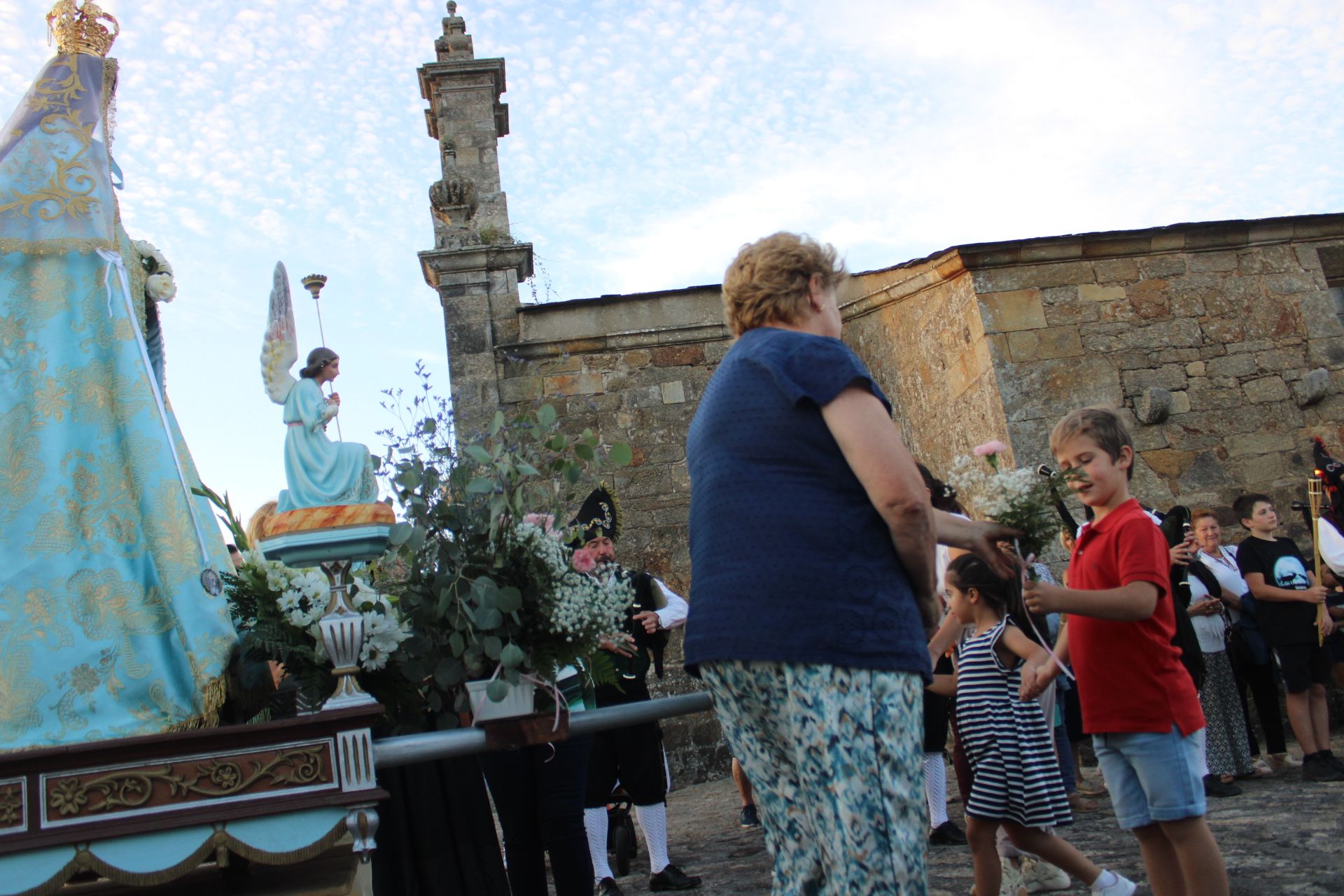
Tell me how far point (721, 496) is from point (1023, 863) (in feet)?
8.63

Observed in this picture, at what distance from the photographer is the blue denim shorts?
281cm

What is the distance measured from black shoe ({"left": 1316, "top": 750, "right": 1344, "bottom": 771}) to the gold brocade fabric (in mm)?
5486

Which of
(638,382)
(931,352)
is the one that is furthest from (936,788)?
(638,382)

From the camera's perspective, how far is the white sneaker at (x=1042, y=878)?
4086mm

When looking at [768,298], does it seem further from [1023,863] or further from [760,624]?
[1023,863]

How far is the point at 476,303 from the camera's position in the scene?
9.34 m

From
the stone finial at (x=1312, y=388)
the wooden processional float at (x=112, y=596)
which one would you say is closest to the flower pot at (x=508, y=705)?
the wooden processional float at (x=112, y=596)

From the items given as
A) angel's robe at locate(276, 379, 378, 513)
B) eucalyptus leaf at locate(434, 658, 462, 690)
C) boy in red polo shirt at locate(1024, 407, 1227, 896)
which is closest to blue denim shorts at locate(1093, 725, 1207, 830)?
boy in red polo shirt at locate(1024, 407, 1227, 896)

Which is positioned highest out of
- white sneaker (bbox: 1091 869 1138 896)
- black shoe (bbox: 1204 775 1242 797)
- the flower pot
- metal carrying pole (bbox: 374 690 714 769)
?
the flower pot

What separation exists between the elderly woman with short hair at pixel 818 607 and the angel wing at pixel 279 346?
1549mm

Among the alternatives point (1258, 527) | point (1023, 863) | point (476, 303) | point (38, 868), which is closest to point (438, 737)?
point (38, 868)

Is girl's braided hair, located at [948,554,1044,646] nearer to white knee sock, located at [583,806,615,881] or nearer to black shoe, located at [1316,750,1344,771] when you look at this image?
white knee sock, located at [583,806,615,881]

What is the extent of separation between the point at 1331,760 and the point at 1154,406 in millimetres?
3109

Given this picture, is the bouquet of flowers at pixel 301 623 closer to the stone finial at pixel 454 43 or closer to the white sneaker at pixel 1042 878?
the white sneaker at pixel 1042 878
